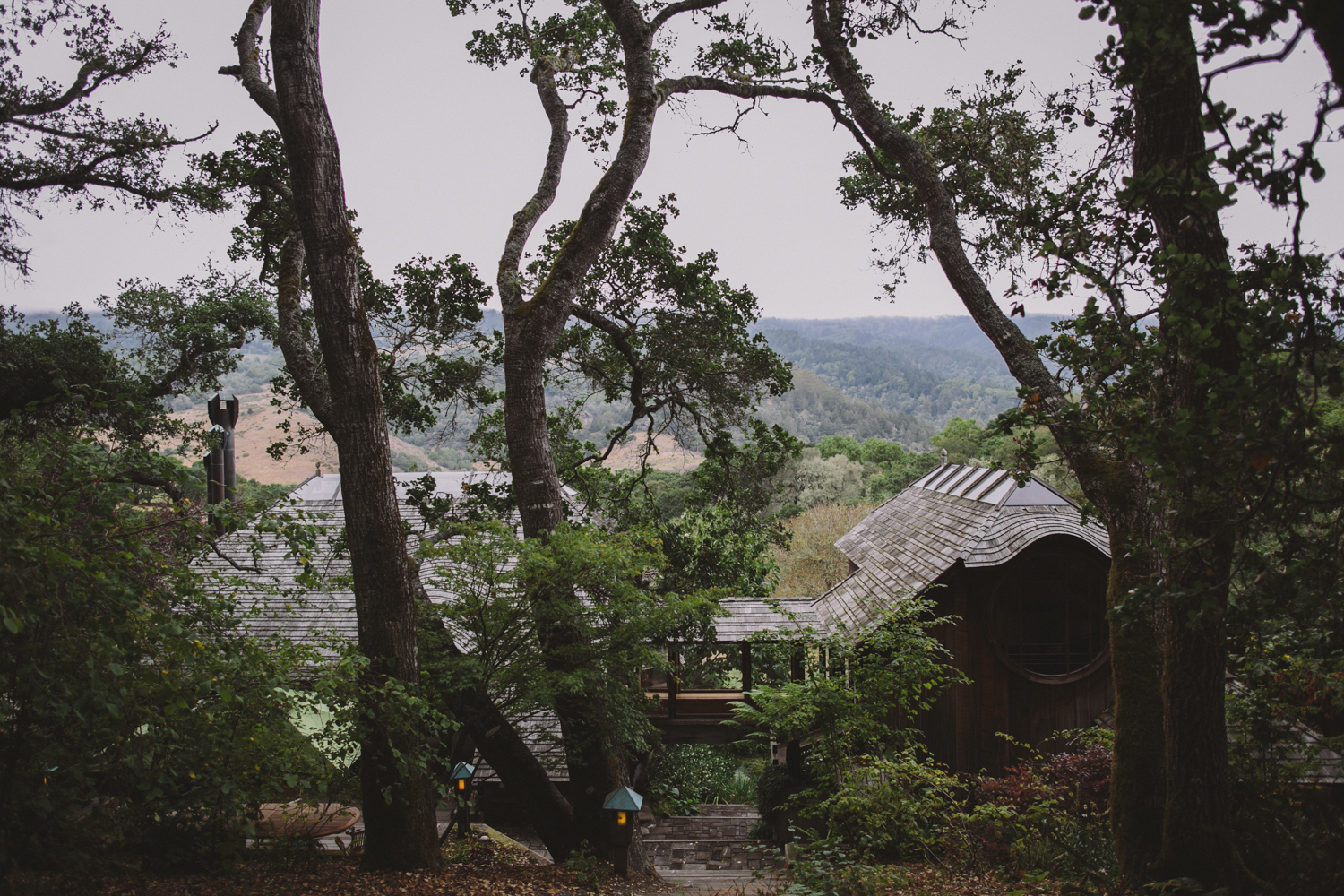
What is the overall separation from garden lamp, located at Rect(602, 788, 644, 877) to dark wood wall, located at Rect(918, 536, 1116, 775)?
220 inches

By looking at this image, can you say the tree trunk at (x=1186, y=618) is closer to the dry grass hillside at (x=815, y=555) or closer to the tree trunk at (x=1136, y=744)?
the tree trunk at (x=1136, y=744)

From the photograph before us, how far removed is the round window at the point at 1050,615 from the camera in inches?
397

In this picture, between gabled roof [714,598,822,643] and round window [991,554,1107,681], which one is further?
gabled roof [714,598,822,643]

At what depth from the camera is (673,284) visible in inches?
378

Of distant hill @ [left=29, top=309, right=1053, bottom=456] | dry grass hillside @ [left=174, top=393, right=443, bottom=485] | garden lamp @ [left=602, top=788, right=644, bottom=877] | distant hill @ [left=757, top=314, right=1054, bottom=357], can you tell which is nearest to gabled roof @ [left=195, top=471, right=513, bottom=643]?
garden lamp @ [left=602, top=788, right=644, bottom=877]

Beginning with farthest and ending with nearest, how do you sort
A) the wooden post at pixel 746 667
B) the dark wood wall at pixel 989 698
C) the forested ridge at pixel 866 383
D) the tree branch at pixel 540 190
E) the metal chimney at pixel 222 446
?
the forested ridge at pixel 866 383 → the wooden post at pixel 746 667 → the metal chimney at pixel 222 446 → the dark wood wall at pixel 989 698 → the tree branch at pixel 540 190

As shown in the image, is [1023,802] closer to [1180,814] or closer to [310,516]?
[1180,814]

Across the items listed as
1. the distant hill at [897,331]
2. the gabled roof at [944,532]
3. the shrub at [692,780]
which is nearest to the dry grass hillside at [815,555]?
the gabled roof at [944,532]

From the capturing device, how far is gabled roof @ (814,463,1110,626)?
9.90 meters

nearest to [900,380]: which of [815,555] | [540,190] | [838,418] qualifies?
[838,418]

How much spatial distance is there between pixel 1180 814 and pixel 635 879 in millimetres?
4264

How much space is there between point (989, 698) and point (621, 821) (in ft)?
20.3

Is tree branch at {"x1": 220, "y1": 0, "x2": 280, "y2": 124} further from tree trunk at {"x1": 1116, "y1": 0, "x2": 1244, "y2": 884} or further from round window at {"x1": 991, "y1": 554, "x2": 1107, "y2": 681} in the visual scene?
round window at {"x1": 991, "y1": 554, "x2": 1107, "y2": 681}

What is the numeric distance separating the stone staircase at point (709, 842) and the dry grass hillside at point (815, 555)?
404 inches
